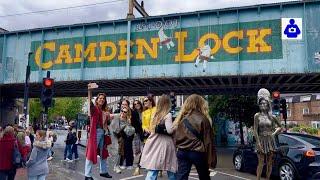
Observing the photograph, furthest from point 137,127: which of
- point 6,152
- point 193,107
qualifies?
point 193,107

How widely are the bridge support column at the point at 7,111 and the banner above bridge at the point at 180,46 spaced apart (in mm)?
5114

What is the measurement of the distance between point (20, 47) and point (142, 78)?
9.50 metres

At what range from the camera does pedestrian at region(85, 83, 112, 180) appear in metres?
7.53

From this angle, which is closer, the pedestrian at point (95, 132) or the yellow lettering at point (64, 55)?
the pedestrian at point (95, 132)

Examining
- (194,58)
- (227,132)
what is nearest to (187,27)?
(194,58)

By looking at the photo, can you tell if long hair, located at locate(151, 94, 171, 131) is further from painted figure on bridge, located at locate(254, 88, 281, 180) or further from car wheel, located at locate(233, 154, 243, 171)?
car wheel, located at locate(233, 154, 243, 171)

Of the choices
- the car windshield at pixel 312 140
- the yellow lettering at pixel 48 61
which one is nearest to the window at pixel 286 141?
the car windshield at pixel 312 140

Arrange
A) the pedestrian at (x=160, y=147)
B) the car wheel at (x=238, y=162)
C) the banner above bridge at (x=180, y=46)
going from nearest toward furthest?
the pedestrian at (x=160, y=147), the car wheel at (x=238, y=162), the banner above bridge at (x=180, y=46)

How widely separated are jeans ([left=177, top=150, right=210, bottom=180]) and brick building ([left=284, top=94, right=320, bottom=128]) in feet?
213

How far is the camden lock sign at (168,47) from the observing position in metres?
21.0

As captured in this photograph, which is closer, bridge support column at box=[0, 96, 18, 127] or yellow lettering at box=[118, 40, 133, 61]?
yellow lettering at box=[118, 40, 133, 61]

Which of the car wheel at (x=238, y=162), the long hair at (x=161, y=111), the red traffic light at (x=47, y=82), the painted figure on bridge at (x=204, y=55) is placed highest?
the painted figure on bridge at (x=204, y=55)

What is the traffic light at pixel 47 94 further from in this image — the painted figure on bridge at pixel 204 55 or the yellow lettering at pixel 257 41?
the yellow lettering at pixel 257 41

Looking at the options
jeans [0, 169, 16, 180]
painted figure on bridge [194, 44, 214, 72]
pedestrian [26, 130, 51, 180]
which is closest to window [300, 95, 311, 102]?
painted figure on bridge [194, 44, 214, 72]
